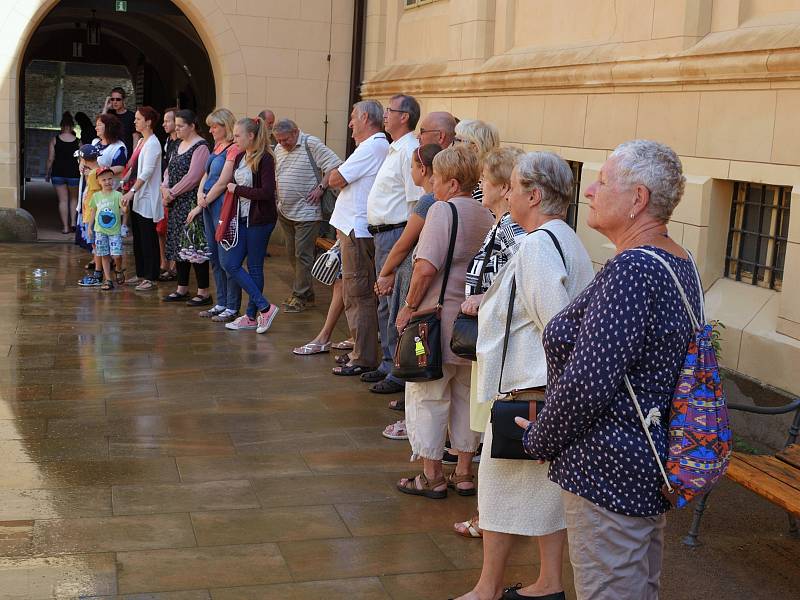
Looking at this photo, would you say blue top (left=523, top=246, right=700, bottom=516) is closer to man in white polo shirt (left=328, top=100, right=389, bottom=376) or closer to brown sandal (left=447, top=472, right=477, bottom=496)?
brown sandal (left=447, top=472, right=477, bottom=496)

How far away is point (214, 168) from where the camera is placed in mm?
9484

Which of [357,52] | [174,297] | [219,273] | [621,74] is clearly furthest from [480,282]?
[357,52]

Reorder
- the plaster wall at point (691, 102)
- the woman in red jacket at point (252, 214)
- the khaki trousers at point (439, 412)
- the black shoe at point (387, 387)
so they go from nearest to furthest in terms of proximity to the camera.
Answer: the khaki trousers at point (439, 412) → the plaster wall at point (691, 102) → the black shoe at point (387, 387) → the woman in red jacket at point (252, 214)

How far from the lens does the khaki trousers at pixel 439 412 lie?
5.25 m

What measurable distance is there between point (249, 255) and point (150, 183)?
2279 millimetres

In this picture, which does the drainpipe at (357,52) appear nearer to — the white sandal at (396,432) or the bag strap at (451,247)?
the white sandal at (396,432)

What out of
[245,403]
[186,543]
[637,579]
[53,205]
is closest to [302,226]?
[245,403]

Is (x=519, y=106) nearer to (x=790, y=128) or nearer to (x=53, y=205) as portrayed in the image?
(x=790, y=128)

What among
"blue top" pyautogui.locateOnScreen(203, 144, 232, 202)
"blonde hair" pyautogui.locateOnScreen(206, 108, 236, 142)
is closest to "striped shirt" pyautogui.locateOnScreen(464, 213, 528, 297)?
"blue top" pyautogui.locateOnScreen(203, 144, 232, 202)

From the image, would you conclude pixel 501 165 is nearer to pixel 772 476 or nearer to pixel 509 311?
pixel 509 311

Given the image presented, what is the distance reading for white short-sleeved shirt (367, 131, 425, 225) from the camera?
700cm

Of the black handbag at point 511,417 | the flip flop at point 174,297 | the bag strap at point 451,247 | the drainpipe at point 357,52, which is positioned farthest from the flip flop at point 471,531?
the drainpipe at point 357,52

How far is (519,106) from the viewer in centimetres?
970

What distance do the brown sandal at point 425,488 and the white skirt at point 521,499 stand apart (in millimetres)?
1431
